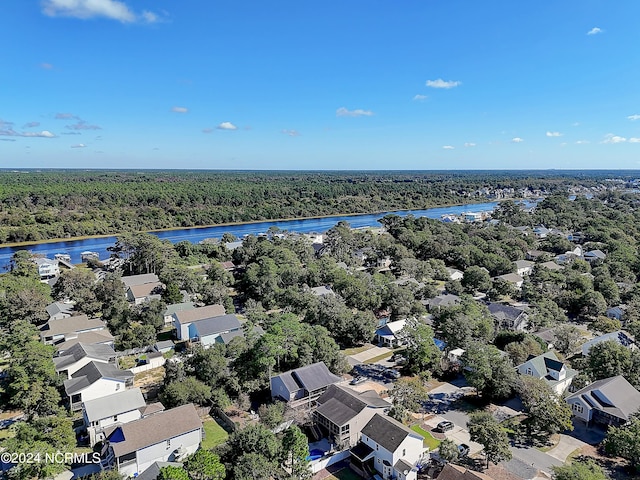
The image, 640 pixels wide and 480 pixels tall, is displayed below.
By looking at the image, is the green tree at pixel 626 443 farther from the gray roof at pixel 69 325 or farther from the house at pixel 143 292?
the house at pixel 143 292

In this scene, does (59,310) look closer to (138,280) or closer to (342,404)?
(138,280)

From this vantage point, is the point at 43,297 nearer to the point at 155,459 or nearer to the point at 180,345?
the point at 180,345

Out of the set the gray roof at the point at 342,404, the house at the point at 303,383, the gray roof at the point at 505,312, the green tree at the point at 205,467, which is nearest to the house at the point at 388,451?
the gray roof at the point at 342,404

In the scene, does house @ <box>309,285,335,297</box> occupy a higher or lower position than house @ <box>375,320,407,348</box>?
higher

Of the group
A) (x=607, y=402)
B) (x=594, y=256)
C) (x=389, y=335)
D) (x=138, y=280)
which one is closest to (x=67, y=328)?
(x=138, y=280)

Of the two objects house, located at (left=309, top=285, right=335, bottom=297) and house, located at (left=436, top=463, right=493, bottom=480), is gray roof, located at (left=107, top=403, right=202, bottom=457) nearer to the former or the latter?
house, located at (left=436, top=463, right=493, bottom=480)


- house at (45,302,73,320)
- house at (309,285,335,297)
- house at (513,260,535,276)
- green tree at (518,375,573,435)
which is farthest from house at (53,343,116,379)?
house at (513,260,535,276)

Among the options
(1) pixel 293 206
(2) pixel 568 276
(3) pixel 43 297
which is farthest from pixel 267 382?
(1) pixel 293 206
